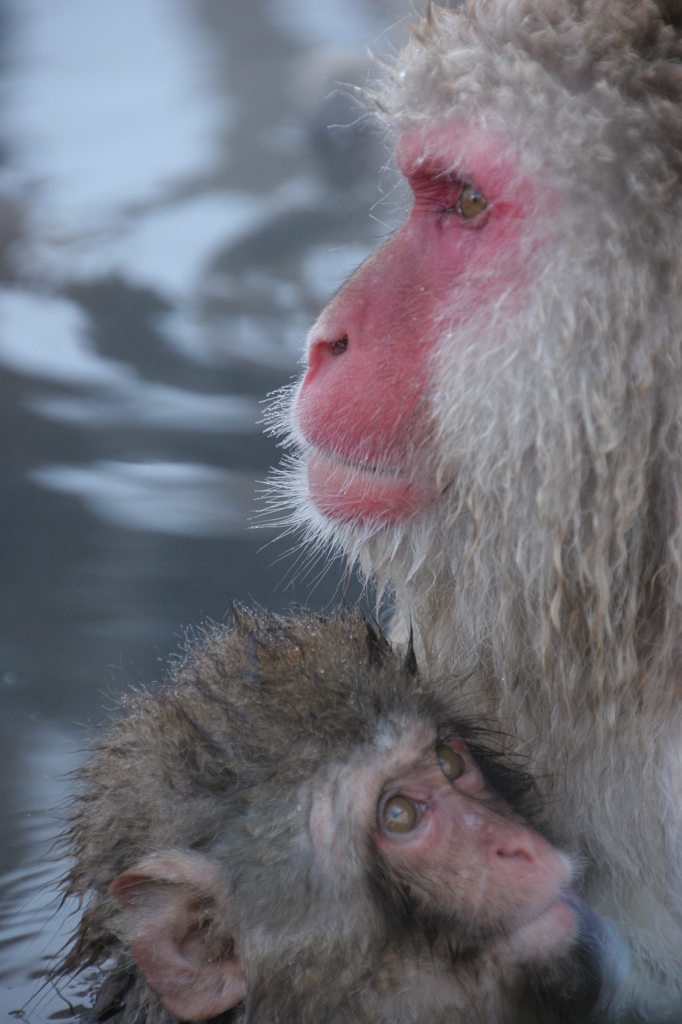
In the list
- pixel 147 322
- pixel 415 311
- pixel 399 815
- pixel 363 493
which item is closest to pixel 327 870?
pixel 399 815

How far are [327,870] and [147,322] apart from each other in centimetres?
251


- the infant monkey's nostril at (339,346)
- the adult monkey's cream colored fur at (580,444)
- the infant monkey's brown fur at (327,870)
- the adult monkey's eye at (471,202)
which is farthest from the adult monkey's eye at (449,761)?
the adult monkey's eye at (471,202)

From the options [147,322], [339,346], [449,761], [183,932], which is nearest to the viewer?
[183,932]

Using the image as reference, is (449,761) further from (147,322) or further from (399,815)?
(147,322)

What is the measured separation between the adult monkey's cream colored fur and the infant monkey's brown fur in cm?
14

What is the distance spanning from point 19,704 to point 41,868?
43cm

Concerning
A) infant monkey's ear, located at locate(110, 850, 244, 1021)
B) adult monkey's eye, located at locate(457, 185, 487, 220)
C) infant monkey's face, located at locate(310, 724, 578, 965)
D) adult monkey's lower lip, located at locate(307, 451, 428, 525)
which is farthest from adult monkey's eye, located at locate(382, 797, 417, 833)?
adult monkey's eye, located at locate(457, 185, 487, 220)

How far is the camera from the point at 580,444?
150 cm

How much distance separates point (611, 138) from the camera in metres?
1.46

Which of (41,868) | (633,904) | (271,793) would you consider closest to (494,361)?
(271,793)

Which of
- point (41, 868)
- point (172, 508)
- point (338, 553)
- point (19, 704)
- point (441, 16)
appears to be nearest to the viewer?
point (441, 16)

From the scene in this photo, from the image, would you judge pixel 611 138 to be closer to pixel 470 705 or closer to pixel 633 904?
pixel 470 705

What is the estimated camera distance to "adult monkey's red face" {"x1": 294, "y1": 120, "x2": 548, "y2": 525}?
155 centimetres

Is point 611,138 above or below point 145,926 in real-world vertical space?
above
